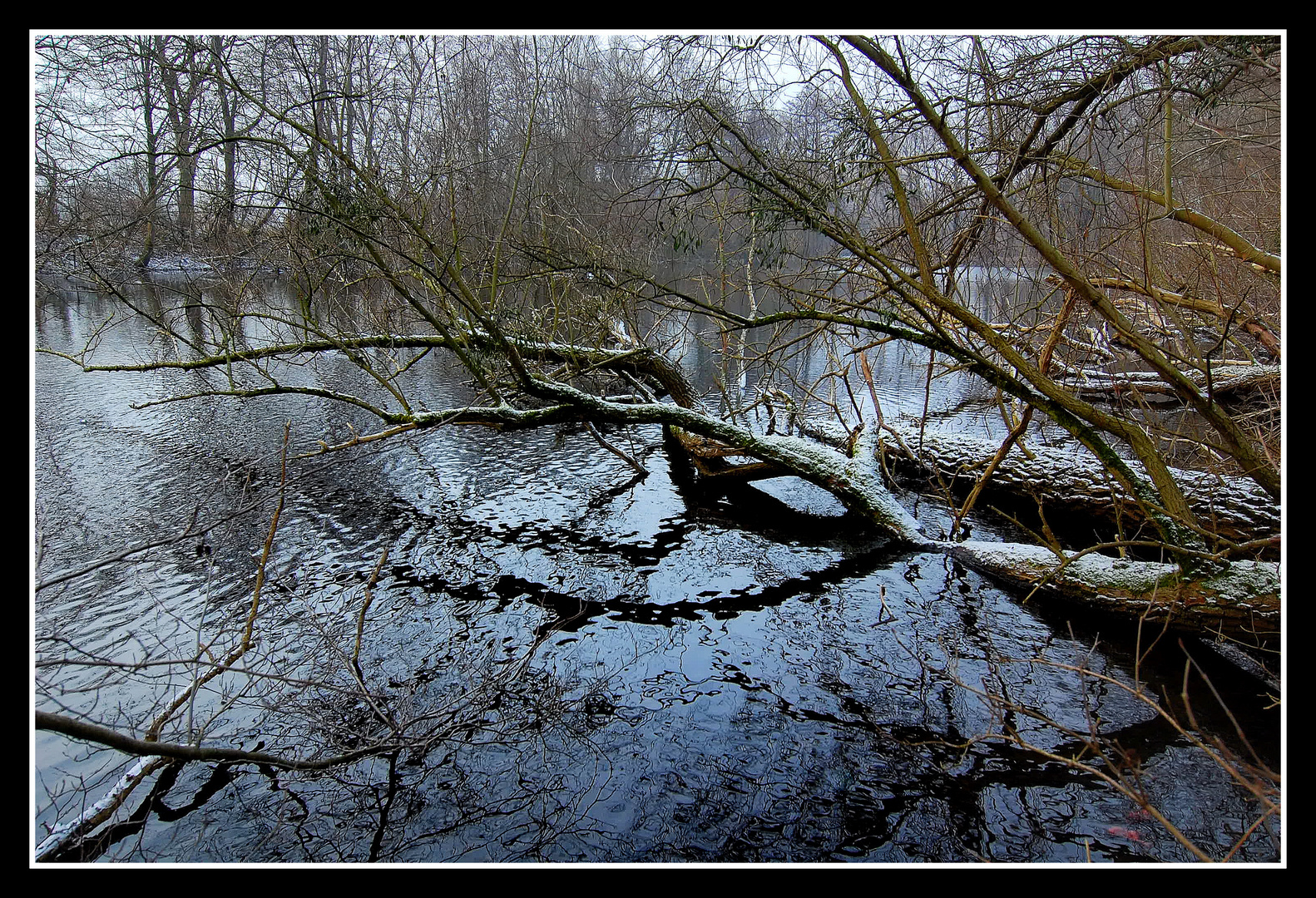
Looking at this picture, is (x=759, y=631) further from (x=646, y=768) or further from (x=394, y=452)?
(x=394, y=452)

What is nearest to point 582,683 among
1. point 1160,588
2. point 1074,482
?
point 1160,588

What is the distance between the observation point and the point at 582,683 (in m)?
4.86

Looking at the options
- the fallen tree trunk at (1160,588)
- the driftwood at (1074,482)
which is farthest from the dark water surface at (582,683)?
the driftwood at (1074,482)

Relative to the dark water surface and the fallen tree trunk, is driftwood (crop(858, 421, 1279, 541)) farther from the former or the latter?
the dark water surface

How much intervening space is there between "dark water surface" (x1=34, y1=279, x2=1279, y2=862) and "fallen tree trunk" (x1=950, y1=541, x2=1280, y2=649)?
0.23 m

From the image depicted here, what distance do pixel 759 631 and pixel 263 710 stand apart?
327 cm

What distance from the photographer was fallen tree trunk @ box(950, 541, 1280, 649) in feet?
17.0

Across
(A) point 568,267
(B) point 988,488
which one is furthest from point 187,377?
(B) point 988,488

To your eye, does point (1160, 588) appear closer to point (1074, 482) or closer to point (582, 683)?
point (1074, 482)

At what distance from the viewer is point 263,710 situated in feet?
14.4

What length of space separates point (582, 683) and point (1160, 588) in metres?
4.26

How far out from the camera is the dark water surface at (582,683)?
3633mm

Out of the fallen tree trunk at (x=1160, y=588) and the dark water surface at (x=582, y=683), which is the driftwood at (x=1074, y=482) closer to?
the fallen tree trunk at (x=1160, y=588)

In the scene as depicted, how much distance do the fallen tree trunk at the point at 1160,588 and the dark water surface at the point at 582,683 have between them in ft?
0.77
